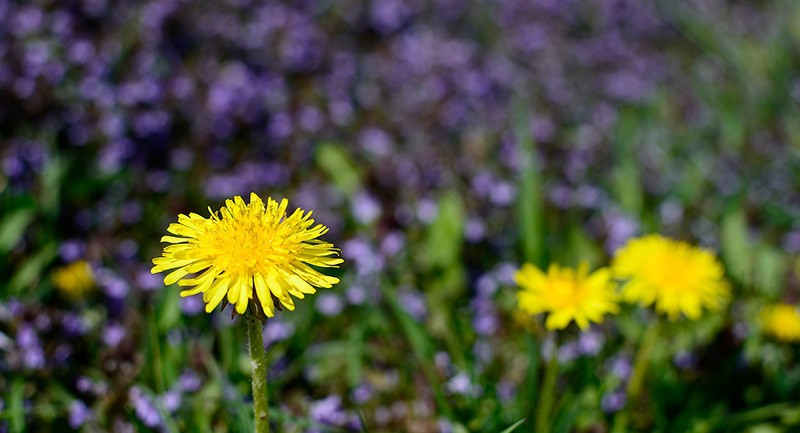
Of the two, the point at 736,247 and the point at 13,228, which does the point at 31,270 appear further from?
the point at 736,247

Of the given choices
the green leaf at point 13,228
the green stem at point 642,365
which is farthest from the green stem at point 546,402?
the green leaf at point 13,228

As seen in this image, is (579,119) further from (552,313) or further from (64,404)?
(64,404)

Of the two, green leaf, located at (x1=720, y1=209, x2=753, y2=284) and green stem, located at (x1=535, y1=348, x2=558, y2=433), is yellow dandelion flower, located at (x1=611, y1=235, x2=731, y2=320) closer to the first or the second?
green stem, located at (x1=535, y1=348, x2=558, y2=433)

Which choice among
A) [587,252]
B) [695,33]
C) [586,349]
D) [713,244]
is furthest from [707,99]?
[586,349]

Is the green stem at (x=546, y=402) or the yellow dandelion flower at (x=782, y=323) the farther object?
the yellow dandelion flower at (x=782, y=323)

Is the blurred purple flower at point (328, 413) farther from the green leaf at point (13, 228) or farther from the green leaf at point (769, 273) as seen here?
the green leaf at point (769, 273)

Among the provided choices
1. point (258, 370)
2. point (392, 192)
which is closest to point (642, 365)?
point (258, 370)
